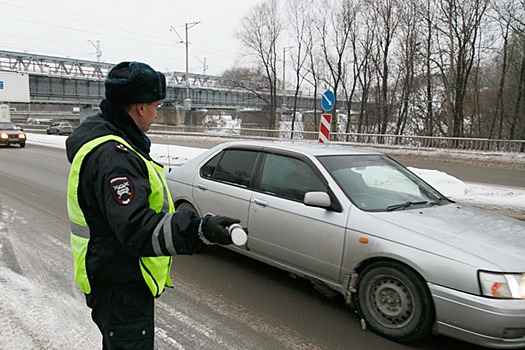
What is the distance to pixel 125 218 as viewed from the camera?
1.45 m

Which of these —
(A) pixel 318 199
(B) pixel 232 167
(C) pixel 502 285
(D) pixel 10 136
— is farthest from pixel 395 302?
(D) pixel 10 136

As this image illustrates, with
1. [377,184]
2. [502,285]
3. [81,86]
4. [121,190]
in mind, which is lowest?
[502,285]

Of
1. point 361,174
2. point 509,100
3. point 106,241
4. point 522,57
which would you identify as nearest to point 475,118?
point 509,100

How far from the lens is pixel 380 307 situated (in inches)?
126

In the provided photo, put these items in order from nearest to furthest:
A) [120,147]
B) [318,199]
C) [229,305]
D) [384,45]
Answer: [120,147], [318,199], [229,305], [384,45]

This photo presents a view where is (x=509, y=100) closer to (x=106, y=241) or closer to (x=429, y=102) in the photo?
(x=429, y=102)

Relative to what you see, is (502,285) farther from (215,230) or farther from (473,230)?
(215,230)

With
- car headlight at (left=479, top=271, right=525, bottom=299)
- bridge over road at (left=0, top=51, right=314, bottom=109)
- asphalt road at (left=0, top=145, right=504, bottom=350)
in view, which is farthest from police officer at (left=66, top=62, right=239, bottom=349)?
bridge over road at (left=0, top=51, right=314, bottom=109)

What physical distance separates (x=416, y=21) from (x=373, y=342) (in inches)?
1114

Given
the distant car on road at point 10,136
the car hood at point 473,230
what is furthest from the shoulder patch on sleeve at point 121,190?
the distant car on road at point 10,136

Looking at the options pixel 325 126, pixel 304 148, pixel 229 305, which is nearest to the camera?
pixel 229 305

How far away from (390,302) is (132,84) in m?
2.66

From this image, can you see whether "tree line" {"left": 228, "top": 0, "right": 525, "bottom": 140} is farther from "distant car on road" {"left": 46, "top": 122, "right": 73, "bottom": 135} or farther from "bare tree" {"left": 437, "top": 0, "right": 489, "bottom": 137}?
"distant car on road" {"left": 46, "top": 122, "right": 73, "bottom": 135}

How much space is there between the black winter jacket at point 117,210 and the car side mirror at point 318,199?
2.07m
